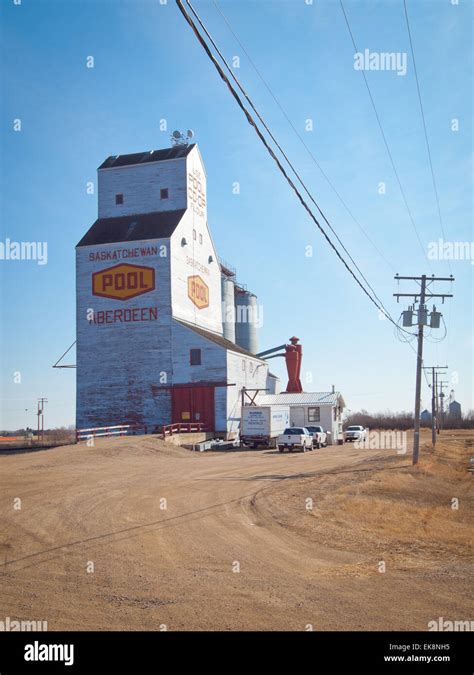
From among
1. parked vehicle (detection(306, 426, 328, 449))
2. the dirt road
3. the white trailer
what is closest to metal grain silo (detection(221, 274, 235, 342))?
parked vehicle (detection(306, 426, 328, 449))

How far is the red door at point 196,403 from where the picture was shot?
4766cm

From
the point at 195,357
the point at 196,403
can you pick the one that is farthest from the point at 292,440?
the point at 195,357

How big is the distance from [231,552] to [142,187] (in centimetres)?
4682

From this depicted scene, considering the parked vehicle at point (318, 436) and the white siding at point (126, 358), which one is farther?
the white siding at point (126, 358)

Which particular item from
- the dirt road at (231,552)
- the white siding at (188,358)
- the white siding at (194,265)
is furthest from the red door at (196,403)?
the dirt road at (231,552)

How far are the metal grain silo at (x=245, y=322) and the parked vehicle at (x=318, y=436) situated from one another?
2467 cm

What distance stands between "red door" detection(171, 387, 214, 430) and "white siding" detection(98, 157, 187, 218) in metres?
16.0

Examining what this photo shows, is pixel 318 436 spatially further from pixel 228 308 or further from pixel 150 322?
pixel 228 308

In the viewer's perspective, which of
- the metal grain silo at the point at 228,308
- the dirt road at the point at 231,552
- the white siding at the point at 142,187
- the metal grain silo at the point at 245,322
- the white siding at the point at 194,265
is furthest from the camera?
the metal grain silo at the point at 245,322

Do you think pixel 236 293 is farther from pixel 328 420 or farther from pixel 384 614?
pixel 384 614

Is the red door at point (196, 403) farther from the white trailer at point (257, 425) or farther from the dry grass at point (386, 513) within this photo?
the dry grass at point (386, 513)

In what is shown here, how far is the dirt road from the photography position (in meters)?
8.32

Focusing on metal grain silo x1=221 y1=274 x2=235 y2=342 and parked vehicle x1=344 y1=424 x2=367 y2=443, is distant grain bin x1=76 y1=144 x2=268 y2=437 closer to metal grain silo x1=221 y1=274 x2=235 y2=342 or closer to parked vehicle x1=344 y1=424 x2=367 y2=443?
parked vehicle x1=344 y1=424 x2=367 y2=443

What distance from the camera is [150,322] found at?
48.8 meters
